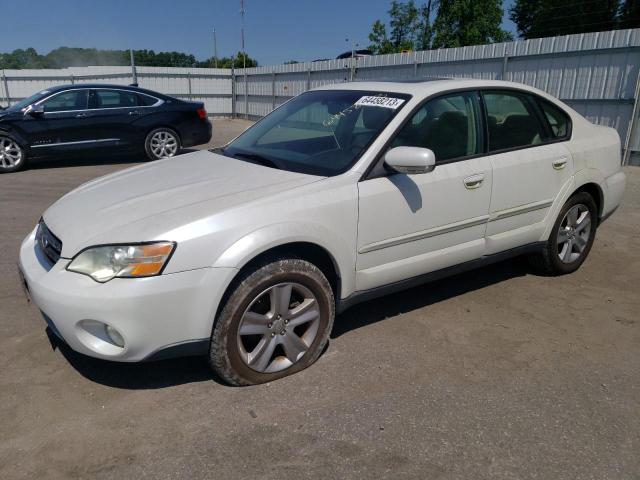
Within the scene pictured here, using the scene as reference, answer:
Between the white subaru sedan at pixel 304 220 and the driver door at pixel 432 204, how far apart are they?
0.01 meters

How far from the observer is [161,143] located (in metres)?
10.6

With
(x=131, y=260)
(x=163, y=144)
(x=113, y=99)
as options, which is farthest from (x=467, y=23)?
(x=131, y=260)

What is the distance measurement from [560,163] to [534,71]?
8461mm

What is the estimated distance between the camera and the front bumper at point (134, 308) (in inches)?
98.7

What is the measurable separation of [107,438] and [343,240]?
154 centimetres

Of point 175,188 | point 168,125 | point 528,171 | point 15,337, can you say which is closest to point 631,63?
point 528,171

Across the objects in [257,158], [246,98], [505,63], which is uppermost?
[505,63]

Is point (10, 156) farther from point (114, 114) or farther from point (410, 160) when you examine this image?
point (410, 160)

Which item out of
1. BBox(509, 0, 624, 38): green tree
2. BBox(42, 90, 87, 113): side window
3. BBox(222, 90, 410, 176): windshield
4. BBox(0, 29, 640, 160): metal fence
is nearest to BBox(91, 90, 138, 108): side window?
BBox(42, 90, 87, 113): side window

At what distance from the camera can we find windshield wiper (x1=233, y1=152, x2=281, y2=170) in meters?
3.43

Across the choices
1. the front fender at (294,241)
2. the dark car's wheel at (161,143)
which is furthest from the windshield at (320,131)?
the dark car's wheel at (161,143)

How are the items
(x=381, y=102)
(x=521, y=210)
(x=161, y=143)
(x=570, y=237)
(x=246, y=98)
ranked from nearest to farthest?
(x=381, y=102)
(x=521, y=210)
(x=570, y=237)
(x=161, y=143)
(x=246, y=98)

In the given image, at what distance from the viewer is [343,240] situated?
3061 millimetres

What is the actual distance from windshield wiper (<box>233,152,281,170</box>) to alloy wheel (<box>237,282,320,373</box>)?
859 mm
